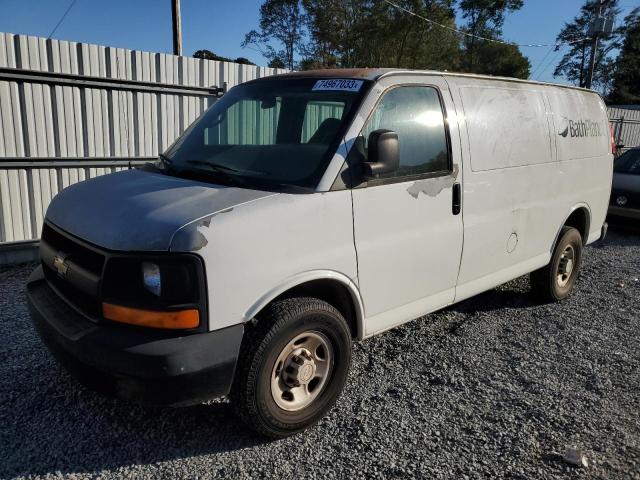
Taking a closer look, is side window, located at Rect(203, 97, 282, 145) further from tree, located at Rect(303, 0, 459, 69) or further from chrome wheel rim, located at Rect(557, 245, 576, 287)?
tree, located at Rect(303, 0, 459, 69)

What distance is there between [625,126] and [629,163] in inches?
353

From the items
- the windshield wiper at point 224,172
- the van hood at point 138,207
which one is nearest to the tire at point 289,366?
the van hood at point 138,207

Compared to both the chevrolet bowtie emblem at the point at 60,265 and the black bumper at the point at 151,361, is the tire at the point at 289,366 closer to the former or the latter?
the black bumper at the point at 151,361

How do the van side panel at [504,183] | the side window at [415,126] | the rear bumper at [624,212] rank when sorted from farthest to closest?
the rear bumper at [624,212] → the van side panel at [504,183] → the side window at [415,126]

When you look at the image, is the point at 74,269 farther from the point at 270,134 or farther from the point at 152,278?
the point at 270,134

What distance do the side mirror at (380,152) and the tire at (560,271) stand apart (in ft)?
9.32

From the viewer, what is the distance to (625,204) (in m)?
8.98

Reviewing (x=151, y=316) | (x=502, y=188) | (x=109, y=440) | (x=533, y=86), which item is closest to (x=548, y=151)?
(x=533, y=86)

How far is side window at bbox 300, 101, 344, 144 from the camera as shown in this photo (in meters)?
3.18

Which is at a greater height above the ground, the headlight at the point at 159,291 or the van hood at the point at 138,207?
the van hood at the point at 138,207

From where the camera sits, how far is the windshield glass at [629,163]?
938 centimetres

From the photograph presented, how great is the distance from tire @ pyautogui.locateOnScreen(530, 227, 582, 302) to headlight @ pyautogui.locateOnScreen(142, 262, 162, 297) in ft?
13.2

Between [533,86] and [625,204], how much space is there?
546 centimetres

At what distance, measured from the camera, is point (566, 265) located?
5.45 meters
